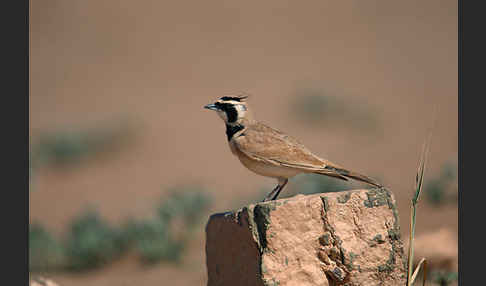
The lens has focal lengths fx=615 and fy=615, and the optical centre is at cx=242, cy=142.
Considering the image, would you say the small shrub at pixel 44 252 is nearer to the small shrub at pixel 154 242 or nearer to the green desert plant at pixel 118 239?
the green desert plant at pixel 118 239

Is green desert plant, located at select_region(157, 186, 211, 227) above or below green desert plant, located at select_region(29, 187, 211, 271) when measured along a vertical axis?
above

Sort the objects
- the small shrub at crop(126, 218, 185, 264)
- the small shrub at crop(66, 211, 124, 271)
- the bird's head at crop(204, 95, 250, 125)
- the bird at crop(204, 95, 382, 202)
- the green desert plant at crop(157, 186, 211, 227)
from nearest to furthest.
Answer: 1. the bird at crop(204, 95, 382, 202)
2. the bird's head at crop(204, 95, 250, 125)
3. the small shrub at crop(126, 218, 185, 264)
4. the small shrub at crop(66, 211, 124, 271)
5. the green desert plant at crop(157, 186, 211, 227)

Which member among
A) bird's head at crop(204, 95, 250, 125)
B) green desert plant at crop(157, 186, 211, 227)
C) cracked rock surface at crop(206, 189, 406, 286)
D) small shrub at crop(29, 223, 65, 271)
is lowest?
small shrub at crop(29, 223, 65, 271)

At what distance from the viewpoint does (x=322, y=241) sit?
4625mm

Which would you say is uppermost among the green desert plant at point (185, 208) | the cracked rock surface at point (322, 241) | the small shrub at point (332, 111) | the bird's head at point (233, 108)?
the small shrub at point (332, 111)

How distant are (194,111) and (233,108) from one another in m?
16.2

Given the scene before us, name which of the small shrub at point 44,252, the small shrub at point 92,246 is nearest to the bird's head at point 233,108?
the small shrub at point 92,246

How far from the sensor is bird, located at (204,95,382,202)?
5504 millimetres

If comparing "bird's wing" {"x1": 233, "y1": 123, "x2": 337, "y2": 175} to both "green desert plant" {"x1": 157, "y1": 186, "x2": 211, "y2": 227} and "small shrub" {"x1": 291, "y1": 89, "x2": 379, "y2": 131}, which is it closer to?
"green desert plant" {"x1": 157, "y1": 186, "x2": 211, "y2": 227}

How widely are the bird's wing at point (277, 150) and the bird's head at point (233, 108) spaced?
0.31 meters

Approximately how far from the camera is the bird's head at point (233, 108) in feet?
20.4

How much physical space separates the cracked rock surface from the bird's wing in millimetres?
Result: 820

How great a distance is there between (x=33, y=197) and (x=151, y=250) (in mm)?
7176

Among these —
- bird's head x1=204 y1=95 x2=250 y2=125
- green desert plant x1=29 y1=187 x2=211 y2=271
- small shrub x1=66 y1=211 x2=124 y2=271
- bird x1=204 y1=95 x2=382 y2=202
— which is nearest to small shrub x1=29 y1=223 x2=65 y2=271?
green desert plant x1=29 y1=187 x2=211 y2=271
